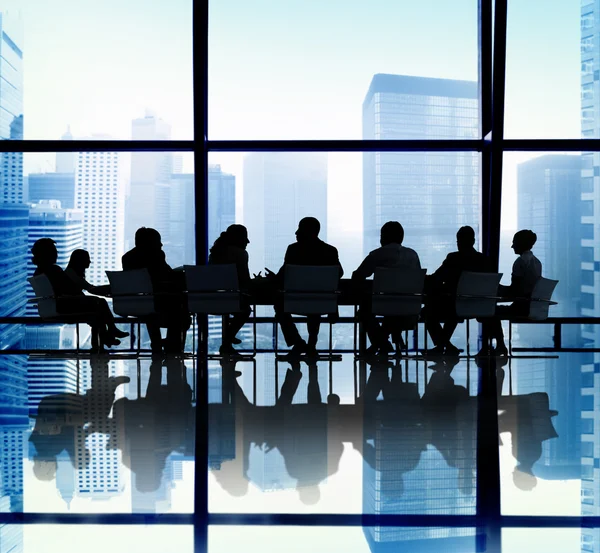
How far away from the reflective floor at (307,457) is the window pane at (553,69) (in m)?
3.40

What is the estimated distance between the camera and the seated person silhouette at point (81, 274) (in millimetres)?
6758

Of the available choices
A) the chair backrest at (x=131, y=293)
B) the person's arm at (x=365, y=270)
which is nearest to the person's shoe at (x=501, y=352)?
the person's arm at (x=365, y=270)

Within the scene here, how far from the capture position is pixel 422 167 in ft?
26.7

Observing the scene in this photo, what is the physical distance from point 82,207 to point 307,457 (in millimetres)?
5711

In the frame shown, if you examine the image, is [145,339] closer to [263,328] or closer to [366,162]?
[263,328]

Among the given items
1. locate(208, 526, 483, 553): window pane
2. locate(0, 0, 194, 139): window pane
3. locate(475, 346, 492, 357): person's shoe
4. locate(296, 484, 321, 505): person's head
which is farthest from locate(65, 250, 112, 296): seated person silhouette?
locate(208, 526, 483, 553): window pane

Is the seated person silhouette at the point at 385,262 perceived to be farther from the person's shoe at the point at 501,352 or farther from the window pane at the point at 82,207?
the window pane at the point at 82,207

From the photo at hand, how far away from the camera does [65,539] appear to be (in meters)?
2.21

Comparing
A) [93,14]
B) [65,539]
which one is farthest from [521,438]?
[93,14]

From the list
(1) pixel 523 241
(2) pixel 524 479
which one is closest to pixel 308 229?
(1) pixel 523 241

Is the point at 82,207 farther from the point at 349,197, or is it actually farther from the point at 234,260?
the point at 349,197

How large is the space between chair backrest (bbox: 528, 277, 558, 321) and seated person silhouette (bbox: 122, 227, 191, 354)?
3138 mm

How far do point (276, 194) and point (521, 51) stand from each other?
121 inches

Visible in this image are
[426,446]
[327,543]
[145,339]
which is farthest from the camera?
[145,339]
